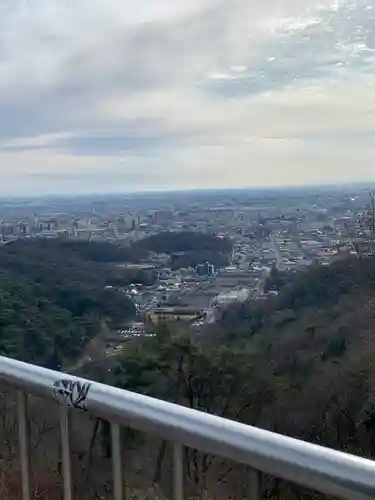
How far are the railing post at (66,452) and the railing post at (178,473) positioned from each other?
1.17 feet

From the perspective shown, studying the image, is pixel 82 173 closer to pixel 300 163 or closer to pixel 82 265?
pixel 82 265

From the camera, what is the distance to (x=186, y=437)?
1.31 metres

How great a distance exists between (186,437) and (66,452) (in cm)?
55

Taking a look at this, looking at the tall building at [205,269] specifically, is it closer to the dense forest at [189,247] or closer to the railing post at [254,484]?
the dense forest at [189,247]

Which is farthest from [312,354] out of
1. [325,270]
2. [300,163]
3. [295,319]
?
[300,163]

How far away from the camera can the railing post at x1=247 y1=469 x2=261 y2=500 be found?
1248mm

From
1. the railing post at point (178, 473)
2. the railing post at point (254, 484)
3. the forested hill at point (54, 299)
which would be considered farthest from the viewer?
the forested hill at point (54, 299)

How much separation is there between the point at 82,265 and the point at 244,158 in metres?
5.28

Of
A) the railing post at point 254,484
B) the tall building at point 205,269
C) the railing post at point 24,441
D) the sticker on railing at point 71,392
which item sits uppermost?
the sticker on railing at point 71,392

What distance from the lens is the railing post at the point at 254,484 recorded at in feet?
4.10

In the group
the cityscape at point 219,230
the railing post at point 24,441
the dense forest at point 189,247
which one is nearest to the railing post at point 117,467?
the railing post at point 24,441

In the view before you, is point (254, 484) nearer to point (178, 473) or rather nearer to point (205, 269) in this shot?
point (178, 473)

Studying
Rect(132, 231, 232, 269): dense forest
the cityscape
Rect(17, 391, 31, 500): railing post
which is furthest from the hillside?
Rect(17, 391, 31, 500): railing post

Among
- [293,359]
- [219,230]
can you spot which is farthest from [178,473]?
[293,359]
